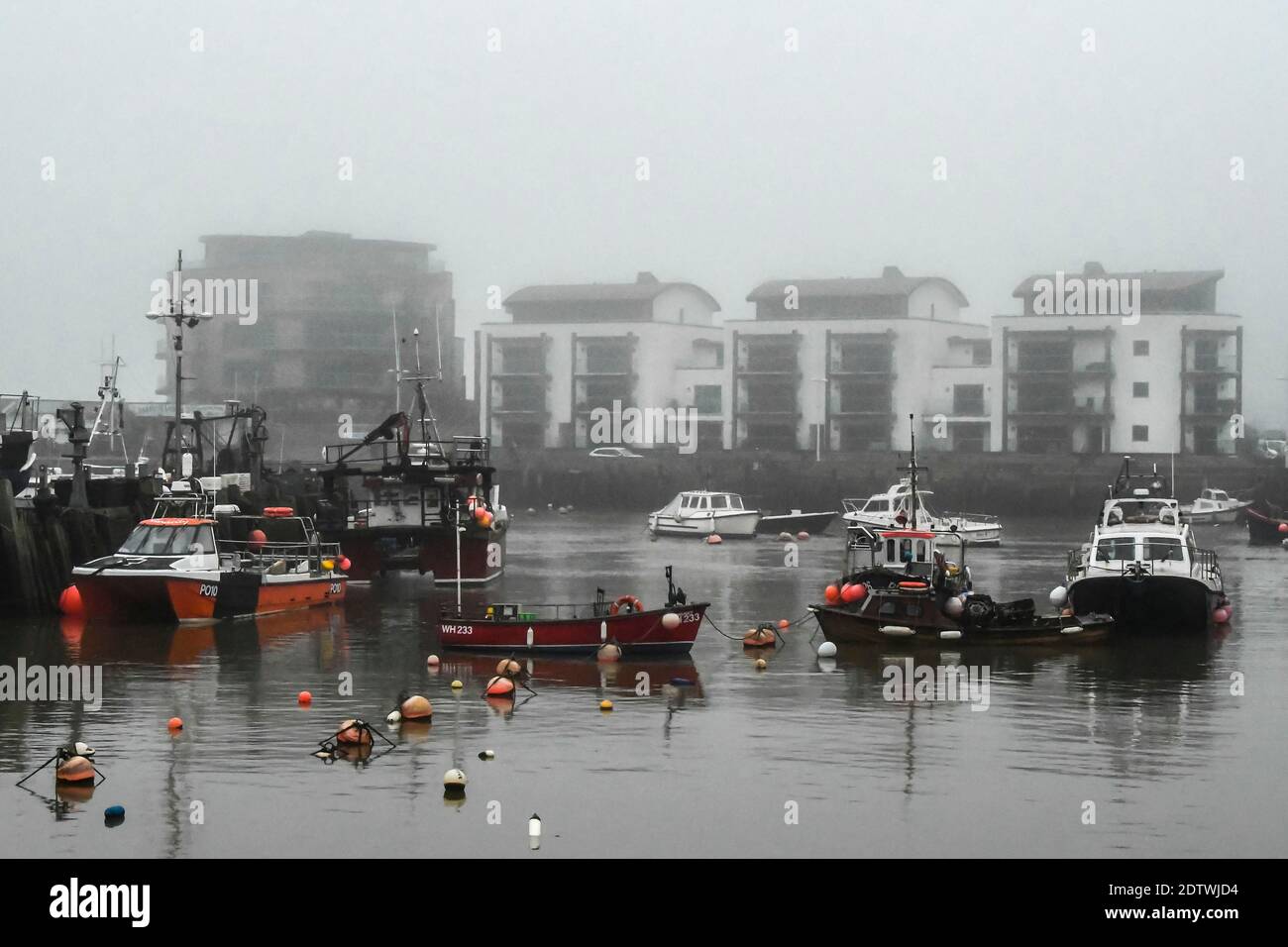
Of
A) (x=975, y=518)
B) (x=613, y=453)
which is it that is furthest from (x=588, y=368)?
(x=975, y=518)

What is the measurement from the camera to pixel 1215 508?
92250 millimetres

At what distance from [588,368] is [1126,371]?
36.9 metres

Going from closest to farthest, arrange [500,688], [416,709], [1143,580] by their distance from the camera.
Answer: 1. [416,709]
2. [500,688]
3. [1143,580]

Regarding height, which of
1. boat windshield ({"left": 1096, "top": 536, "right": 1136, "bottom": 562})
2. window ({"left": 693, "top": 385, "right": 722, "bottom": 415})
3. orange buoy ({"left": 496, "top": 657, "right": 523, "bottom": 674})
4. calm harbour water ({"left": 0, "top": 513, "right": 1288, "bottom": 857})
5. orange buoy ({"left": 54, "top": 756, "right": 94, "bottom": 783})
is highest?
window ({"left": 693, "top": 385, "right": 722, "bottom": 415})

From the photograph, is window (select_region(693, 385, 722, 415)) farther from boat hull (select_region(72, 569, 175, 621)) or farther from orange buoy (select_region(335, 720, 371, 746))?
orange buoy (select_region(335, 720, 371, 746))

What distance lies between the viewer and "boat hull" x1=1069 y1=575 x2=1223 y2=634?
3438cm

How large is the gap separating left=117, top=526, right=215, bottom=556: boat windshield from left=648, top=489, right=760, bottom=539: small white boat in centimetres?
4738

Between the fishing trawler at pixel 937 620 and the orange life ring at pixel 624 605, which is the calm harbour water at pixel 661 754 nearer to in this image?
the fishing trawler at pixel 937 620

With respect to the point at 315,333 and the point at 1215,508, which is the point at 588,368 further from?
the point at 1215,508

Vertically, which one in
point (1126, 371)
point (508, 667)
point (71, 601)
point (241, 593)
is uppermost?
point (1126, 371)

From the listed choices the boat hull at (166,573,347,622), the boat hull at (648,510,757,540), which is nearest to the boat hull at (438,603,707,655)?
the boat hull at (166,573,347,622)

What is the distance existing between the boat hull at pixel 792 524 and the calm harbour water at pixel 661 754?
49508 mm

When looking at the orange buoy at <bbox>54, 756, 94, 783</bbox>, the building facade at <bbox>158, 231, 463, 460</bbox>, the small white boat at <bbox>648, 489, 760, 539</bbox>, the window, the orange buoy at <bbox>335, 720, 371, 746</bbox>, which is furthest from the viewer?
the building facade at <bbox>158, 231, 463, 460</bbox>

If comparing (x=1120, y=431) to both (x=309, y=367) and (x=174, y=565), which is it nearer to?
(x=309, y=367)
